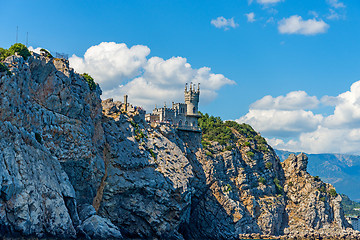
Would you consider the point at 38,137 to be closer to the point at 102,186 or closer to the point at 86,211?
the point at 86,211

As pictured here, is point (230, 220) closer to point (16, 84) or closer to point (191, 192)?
point (191, 192)

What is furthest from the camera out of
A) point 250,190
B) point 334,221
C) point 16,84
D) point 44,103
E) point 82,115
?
point 334,221

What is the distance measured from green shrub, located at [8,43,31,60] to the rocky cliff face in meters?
1.42

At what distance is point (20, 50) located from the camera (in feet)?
205

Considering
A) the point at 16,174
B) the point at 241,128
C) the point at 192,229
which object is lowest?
the point at 192,229

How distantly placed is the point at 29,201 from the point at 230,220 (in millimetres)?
60862

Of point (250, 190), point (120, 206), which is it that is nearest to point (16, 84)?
point (120, 206)

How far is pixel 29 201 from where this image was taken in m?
53.1

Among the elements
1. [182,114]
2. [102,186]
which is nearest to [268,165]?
[182,114]

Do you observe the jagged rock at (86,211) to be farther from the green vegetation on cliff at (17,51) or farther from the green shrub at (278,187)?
the green shrub at (278,187)

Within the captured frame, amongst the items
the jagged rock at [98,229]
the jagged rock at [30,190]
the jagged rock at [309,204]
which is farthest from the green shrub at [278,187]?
the jagged rock at [30,190]

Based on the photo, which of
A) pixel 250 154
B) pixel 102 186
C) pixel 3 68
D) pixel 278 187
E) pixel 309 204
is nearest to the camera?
pixel 3 68

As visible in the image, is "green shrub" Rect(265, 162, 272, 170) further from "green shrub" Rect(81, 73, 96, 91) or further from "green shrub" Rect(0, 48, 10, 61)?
"green shrub" Rect(0, 48, 10, 61)

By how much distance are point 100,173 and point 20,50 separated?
20.7 metres
